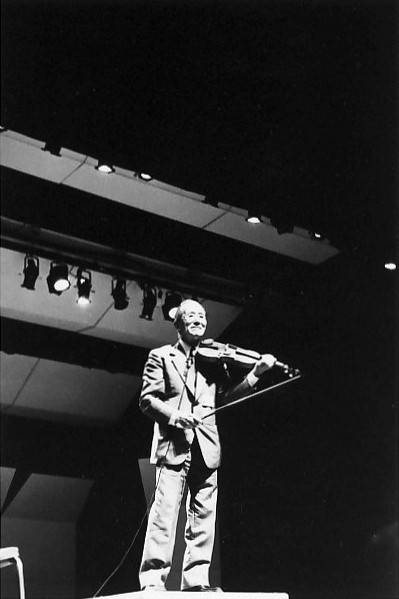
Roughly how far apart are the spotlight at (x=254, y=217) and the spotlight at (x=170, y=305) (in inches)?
26.8

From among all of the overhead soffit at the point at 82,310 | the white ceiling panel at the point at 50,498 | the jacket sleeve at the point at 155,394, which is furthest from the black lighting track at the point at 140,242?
the white ceiling panel at the point at 50,498

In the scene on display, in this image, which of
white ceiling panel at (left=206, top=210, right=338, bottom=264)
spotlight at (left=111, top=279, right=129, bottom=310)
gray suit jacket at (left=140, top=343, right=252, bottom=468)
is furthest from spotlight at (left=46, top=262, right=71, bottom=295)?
gray suit jacket at (left=140, top=343, right=252, bottom=468)

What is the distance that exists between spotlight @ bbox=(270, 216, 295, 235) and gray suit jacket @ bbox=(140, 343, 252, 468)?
1376 millimetres

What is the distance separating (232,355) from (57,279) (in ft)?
6.01

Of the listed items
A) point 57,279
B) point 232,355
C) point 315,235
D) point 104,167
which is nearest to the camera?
point 232,355

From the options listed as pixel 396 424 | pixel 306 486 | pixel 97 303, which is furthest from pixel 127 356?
pixel 396 424

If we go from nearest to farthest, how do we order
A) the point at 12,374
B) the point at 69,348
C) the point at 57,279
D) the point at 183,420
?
1. the point at 183,420
2. the point at 57,279
3. the point at 12,374
4. the point at 69,348

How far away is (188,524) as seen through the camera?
11.8 ft

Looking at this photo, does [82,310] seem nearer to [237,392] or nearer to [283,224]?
[283,224]

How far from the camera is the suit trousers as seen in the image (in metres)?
3.49

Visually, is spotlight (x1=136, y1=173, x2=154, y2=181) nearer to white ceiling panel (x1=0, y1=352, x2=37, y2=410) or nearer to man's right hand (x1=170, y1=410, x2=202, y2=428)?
white ceiling panel (x1=0, y1=352, x2=37, y2=410)

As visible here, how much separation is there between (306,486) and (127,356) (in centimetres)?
155

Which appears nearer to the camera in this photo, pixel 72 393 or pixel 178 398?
pixel 178 398

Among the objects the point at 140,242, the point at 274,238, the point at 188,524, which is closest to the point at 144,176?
the point at 140,242
